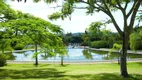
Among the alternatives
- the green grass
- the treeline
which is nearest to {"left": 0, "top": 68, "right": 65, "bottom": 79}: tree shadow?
the green grass

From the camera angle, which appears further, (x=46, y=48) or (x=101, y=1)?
(x=101, y=1)

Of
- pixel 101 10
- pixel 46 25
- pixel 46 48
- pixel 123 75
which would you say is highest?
pixel 101 10

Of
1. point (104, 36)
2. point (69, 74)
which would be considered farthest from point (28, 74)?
point (104, 36)

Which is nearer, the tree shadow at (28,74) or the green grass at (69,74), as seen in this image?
the green grass at (69,74)

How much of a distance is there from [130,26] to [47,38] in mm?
7522

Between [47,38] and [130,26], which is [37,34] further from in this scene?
[130,26]

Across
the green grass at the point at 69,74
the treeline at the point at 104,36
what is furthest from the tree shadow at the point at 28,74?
the treeline at the point at 104,36

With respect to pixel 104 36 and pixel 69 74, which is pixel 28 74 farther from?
pixel 104 36

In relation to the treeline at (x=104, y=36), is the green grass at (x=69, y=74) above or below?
below

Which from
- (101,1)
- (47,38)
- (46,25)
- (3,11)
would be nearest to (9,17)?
(3,11)

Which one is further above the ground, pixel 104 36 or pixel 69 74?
pixel 104 36

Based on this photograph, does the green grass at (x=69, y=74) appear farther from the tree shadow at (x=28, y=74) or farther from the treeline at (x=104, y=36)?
the treeline at (x=104, y=36)

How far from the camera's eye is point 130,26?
2031 centimetres

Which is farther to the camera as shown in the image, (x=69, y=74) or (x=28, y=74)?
(x=28, y=74)
